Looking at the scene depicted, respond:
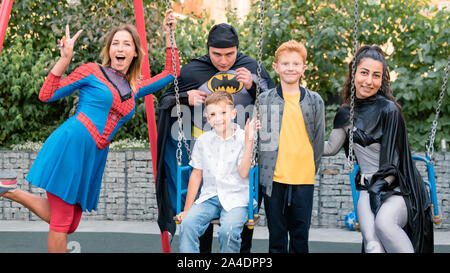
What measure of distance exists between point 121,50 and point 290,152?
132 centimetres

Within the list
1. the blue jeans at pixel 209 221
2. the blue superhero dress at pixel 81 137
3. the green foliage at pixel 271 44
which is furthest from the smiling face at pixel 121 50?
the green foliage at pixel 271 44

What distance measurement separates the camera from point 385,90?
3355 mm

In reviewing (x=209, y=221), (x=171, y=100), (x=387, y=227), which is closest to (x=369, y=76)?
(x=387, y=227)

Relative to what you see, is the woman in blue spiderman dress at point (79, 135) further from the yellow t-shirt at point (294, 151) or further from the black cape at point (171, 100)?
the yellow t-shirt at point (294, 151)

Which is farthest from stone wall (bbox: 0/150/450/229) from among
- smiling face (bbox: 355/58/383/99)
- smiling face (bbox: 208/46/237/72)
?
smiling face (bbox: 355/58/383/99)

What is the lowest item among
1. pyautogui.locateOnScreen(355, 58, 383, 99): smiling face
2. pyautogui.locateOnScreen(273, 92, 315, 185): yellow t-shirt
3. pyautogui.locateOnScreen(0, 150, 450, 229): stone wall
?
pyautogui.locateOnScreen(0, 150, 450, 229): stone wall

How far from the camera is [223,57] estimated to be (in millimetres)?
3820

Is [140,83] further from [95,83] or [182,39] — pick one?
[182,39]

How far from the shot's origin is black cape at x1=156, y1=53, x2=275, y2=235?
12.9 ft

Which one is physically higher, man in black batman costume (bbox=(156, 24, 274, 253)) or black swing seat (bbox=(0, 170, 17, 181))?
man in black batman costume (bbox=(156, 24, 274, 253))

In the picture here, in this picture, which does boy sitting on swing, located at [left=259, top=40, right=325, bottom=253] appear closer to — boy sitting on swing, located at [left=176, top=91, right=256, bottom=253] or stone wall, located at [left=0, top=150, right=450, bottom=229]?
boy sitting on swing, located at [left=176, top=91, right=256, bottom=253]

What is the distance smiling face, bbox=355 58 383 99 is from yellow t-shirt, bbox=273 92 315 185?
42cm
